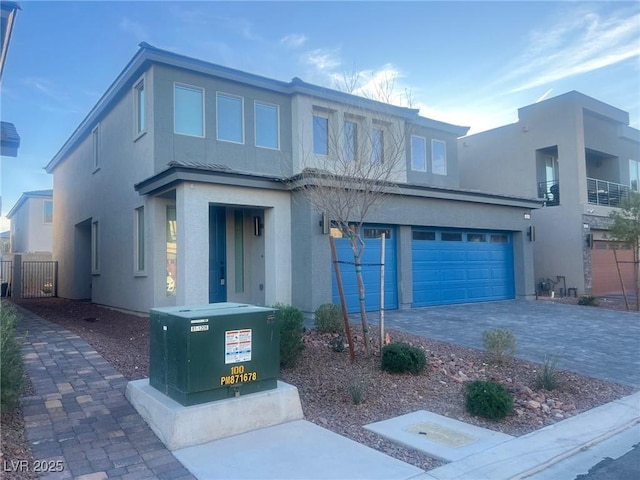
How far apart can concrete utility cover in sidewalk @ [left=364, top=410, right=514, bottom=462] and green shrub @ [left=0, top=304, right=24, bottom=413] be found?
3521 millimetres

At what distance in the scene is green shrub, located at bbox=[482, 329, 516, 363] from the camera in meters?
7.75

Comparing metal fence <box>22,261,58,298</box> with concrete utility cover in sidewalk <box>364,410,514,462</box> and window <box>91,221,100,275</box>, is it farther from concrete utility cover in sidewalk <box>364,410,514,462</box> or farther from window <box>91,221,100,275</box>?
concrete utility cover in sidewalk <box>364,410,514,462</box>

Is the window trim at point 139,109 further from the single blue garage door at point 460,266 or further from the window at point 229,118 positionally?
the single blue garage door at point 460,266

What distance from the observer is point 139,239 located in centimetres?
1324

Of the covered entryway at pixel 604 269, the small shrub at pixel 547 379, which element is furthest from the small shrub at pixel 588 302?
the small shrub at pixel 547 379

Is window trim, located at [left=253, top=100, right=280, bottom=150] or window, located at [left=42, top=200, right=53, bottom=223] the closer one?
window trim, located at [left=253, top=100, right=280, bottom=150]

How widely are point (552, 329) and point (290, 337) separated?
7410 millimetres

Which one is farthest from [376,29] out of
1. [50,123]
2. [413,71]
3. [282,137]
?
[50,123]

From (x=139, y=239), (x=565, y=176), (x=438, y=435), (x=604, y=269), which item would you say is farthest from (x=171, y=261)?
(x=604, y=269)

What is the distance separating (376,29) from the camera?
33.9ft

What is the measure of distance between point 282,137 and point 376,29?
15.5 ft

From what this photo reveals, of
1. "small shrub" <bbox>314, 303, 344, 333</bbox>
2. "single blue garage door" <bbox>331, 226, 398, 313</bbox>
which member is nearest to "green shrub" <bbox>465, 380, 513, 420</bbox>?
"small shrub" <bbox>314, 303, 344, 333</bbox>

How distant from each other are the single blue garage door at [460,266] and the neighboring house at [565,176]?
418cm

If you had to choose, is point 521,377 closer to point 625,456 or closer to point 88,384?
point 625,456
